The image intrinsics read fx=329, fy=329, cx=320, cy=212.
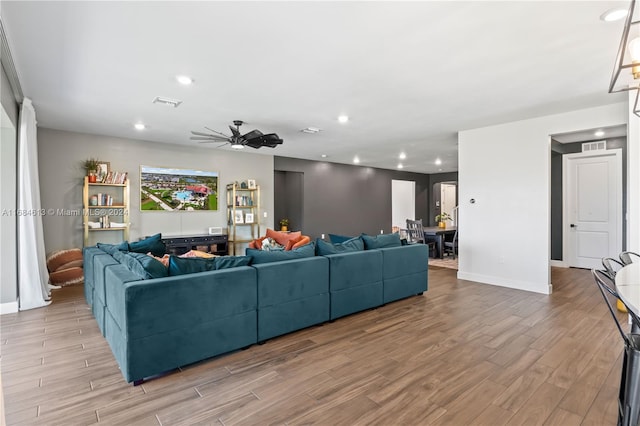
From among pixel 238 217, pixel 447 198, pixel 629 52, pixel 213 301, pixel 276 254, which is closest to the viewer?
pixel 629 52

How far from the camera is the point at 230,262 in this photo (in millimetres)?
3021

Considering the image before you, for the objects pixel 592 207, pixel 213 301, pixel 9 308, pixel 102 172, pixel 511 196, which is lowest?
pixel 9 308

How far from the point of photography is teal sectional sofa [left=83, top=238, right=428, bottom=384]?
8.02 ft

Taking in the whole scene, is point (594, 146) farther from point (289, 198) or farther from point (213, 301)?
point (213, 301)

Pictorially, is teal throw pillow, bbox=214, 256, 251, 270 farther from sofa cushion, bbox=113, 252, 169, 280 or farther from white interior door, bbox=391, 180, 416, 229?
white interior door, bbox=391, 180, 416, 229

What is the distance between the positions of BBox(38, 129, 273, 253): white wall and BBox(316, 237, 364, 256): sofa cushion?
4.25m

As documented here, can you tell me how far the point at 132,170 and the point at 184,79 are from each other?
371 cm

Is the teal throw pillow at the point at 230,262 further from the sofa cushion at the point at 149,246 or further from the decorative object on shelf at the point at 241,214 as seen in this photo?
the decorative object on shelf at the point at 241,214

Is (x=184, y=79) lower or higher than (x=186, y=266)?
higher

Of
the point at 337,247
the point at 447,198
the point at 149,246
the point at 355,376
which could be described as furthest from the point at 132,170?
the point at 447,198

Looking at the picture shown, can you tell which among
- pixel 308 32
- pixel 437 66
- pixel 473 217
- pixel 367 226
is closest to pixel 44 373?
pixel 308 32

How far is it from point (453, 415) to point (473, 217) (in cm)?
437

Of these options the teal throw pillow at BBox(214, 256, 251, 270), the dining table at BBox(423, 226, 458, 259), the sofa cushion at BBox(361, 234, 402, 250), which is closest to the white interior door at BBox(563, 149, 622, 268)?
the dining table at BBox(423, 226, 458, 259)

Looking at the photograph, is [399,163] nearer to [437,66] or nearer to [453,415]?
[437,66]
